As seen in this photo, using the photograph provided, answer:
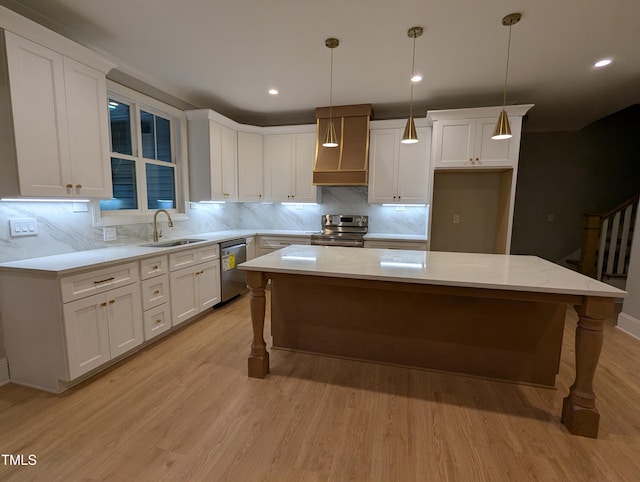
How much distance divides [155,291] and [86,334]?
0.65 m

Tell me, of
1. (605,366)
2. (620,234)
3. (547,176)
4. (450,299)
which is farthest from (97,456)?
(547,176)

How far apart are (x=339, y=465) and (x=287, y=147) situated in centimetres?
405

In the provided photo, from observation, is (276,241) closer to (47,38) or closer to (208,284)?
(208,284)

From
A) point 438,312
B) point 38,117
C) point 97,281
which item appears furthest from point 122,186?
point 438,312

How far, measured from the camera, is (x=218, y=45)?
258 centimetres

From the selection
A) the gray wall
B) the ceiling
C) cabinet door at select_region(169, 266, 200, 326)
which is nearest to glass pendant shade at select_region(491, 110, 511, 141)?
the ceiling

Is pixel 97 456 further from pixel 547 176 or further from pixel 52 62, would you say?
pixel 547 176

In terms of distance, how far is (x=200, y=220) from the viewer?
Answer: 412cm

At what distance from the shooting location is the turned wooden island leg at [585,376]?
5.44ft

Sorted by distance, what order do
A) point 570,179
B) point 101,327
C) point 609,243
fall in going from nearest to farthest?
point 101,327 < point 609,243 < point 570,179

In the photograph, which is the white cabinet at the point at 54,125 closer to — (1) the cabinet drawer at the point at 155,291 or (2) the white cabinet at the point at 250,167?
(1) the cabinet drawer at the point at 155,291

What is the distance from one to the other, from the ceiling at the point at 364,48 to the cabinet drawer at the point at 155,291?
2078 mm

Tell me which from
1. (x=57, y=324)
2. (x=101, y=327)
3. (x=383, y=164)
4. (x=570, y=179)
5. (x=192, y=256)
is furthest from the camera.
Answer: (x=570, y=179)

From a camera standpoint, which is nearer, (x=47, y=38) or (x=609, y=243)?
(x=47, y=38)
